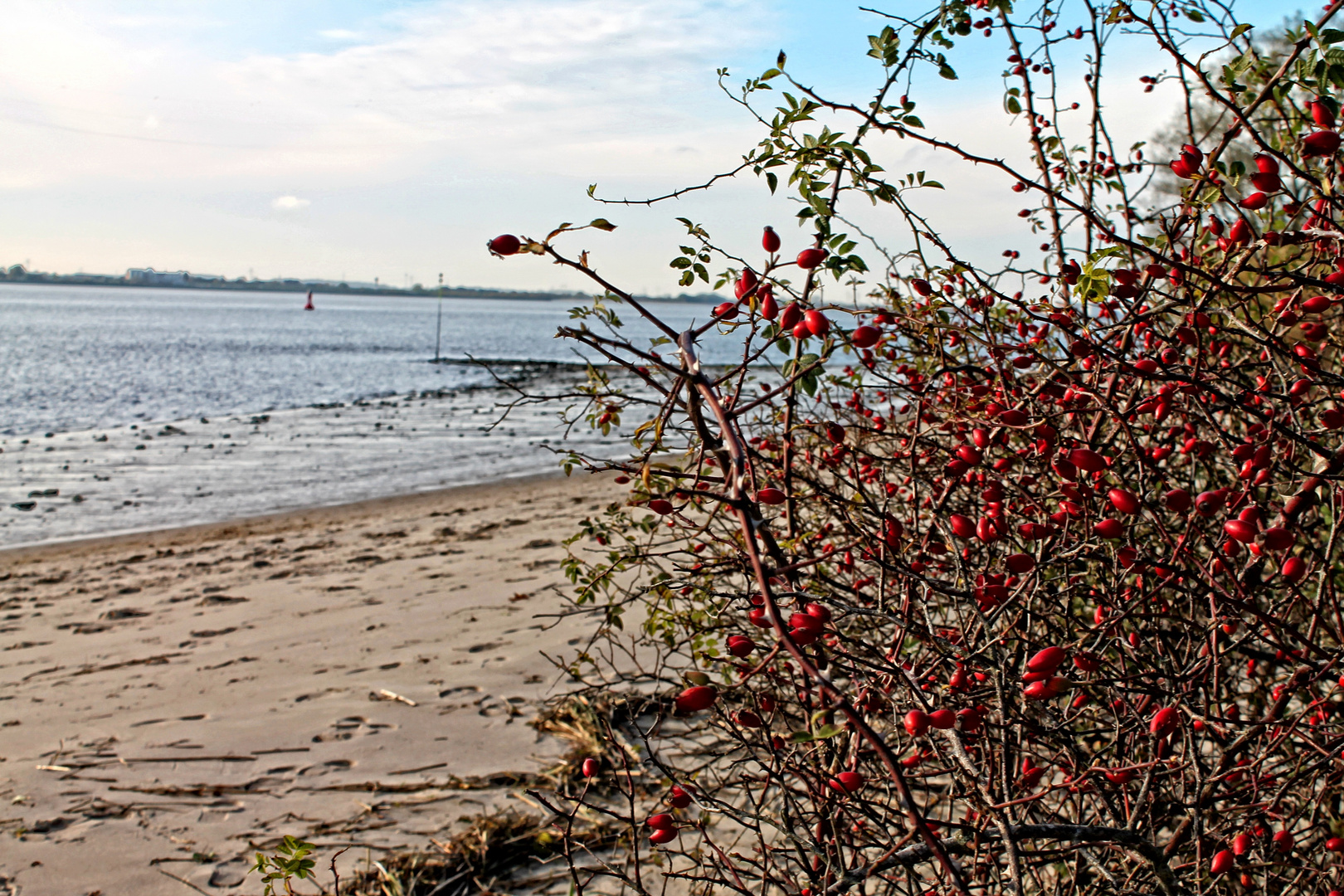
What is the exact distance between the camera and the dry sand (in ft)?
11.3

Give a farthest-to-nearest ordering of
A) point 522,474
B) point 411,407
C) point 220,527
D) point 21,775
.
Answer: point 411,407 → point 522,474 → point 220,527 → point 21,775

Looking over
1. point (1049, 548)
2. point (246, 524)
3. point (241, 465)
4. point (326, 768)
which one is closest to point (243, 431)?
point (241, 465)

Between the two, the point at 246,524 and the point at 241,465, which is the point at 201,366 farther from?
the point at 246,524

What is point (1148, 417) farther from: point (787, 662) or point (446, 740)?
point (446, 740)

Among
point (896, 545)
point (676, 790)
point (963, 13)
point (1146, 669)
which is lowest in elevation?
point (676, 790)

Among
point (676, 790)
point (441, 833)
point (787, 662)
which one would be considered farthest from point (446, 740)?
point (676, 790)

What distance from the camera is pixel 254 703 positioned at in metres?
4.82

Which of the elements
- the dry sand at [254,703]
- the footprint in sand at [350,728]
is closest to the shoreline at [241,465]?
the dry sand at [254,703]

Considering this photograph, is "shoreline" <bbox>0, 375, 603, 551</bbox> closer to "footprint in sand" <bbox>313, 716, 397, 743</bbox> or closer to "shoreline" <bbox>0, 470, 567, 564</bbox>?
"shoreline" <bbox>0, 470, 567, 564</bbox>

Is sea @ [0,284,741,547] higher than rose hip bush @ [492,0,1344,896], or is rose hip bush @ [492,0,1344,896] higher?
rose hip bush @ [492,0,1344,896]

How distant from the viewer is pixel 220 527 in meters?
10.8

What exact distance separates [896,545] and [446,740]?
293 centimetres

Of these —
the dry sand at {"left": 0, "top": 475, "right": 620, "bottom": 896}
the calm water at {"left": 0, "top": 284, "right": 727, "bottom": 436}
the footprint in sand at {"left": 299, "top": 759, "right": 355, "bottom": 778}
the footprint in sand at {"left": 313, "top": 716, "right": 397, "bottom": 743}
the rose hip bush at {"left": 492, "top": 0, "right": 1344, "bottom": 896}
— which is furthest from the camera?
the calm water at {"left": 0, "top": 284, "right": 727, "bottom": 436}

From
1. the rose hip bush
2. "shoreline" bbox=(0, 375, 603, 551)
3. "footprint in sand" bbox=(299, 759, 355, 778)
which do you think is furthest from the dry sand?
"shoreline" bbox=(0, 375, 603, 551)
